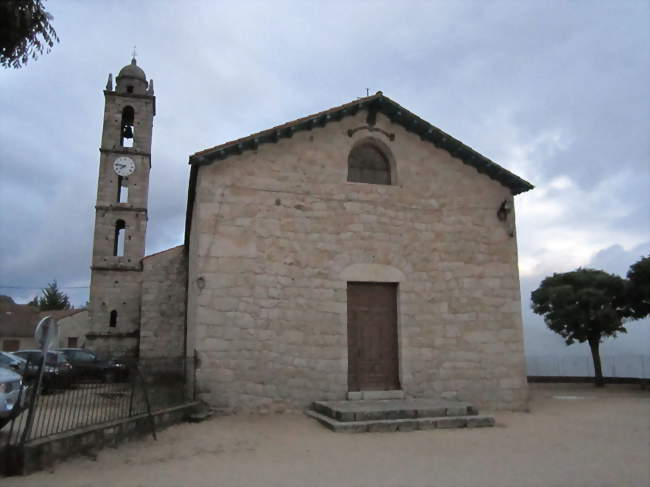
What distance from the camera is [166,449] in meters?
7.28

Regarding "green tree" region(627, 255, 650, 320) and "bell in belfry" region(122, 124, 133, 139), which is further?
"bell in belfry" region(122, 124, 133, 139)

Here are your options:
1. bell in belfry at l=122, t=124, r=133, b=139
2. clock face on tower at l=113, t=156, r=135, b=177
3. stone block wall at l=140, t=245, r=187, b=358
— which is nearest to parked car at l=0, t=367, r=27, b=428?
stone block wall at l=140, t=245, r=187, b=358

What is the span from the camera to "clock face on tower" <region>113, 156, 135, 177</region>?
26.8 meters

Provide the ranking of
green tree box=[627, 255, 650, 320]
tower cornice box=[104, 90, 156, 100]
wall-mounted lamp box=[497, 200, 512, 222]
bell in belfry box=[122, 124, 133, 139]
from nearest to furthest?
wall-mounted lamp box=[497, 200, 512, 222]
green tree box=[627, 255, 650, 320]
tower cornice box=[104, 90, 156, 100]
bell in belfry box=[122, 124, 133, 139]

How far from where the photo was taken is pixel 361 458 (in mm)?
6848

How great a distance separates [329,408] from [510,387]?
4.75m

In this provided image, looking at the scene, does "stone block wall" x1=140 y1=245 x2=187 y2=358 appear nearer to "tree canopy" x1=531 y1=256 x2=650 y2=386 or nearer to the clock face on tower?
the clock face on tower

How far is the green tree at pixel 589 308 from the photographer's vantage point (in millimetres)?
20906

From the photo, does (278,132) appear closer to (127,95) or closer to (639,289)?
(639,289)

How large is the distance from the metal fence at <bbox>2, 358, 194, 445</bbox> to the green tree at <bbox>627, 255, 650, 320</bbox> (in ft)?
58.7

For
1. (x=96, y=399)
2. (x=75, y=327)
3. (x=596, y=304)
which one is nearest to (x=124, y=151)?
(x=75, y=327)

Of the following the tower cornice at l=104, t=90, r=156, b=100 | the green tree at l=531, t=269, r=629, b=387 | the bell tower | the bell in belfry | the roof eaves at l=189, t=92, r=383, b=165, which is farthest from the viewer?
the bell in belfry

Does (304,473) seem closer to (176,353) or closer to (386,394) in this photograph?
(386,394)

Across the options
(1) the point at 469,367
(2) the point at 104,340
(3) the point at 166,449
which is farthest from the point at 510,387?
(2) the point at 104,340
